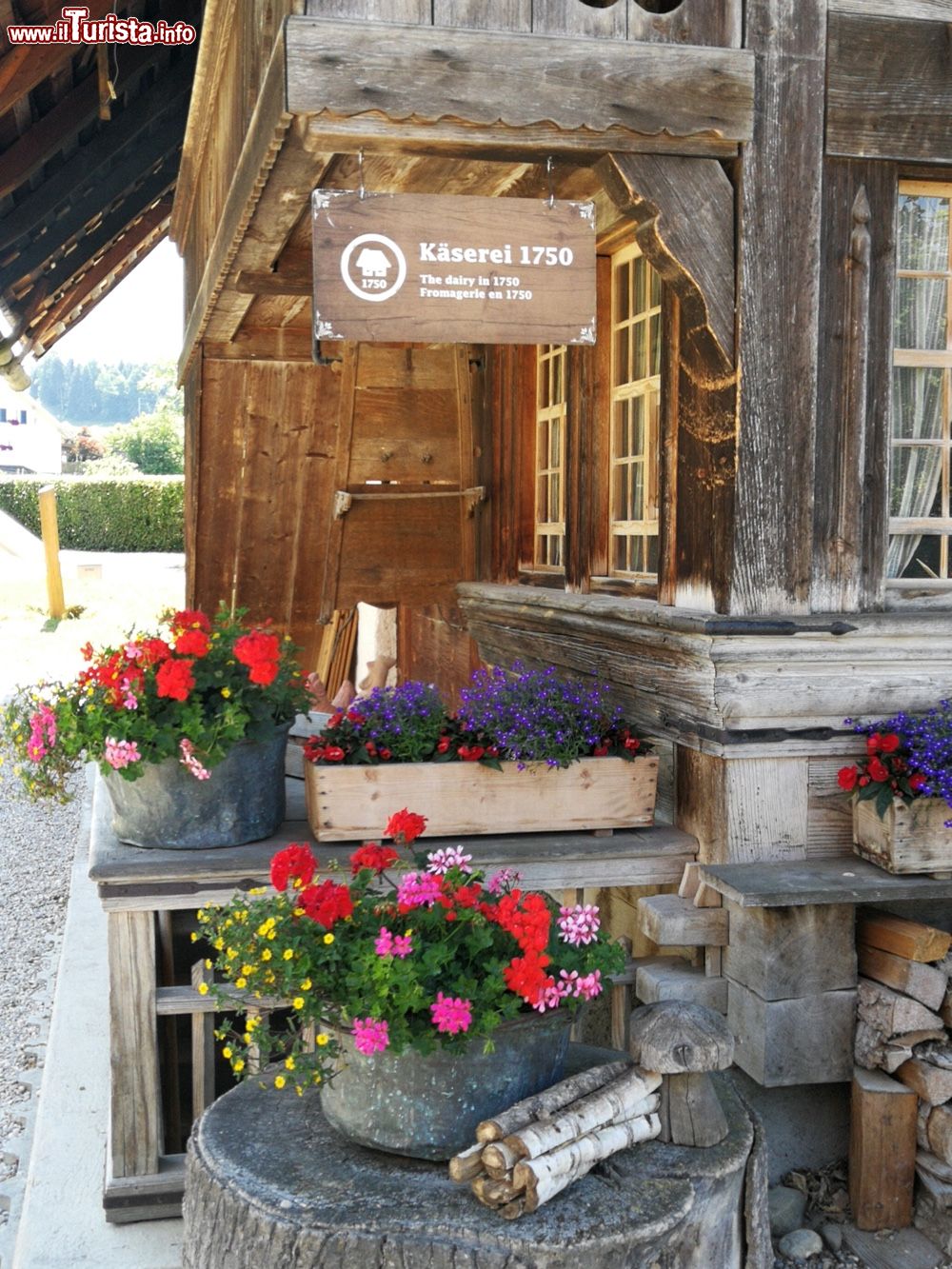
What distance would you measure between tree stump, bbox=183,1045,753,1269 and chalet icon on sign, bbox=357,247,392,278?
83.2 inches

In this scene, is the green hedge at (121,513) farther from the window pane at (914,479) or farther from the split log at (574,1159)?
the split log at (574,1159)

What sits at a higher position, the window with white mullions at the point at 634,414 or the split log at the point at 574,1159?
the window with white mullions at the point at 634,414

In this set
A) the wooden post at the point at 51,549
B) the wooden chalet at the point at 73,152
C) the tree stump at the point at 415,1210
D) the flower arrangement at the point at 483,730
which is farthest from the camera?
the wooden post at the point at 51,549

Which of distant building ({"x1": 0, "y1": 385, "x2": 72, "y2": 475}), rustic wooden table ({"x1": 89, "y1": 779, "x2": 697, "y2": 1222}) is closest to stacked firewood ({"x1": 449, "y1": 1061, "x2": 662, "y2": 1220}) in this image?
rustic wooden table ({"x1": 89, "y1": 779, "x2": 697, "y2": 1222})

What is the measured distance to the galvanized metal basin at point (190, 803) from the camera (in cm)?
375

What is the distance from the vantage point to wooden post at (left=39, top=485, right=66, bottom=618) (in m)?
18.9

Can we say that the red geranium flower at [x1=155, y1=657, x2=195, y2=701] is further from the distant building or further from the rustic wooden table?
the distant building

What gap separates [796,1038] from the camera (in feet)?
12.1

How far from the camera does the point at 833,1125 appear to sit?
12.8ft

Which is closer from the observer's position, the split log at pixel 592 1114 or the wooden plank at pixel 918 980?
the split log at pixel 592 1114

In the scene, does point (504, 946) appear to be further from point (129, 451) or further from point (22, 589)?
point (129, 451)

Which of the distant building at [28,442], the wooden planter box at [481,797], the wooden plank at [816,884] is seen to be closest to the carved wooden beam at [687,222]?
the wooden planter box at [481,797]

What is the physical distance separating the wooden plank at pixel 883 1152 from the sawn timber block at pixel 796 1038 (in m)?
0.10

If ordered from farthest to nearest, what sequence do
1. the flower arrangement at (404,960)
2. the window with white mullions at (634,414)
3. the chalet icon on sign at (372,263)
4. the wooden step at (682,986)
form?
the window with white mullions at (634,414), the wooden step at (682,986), the chalet icon on sign at (372,263), the flower arrangement at (404,960)
